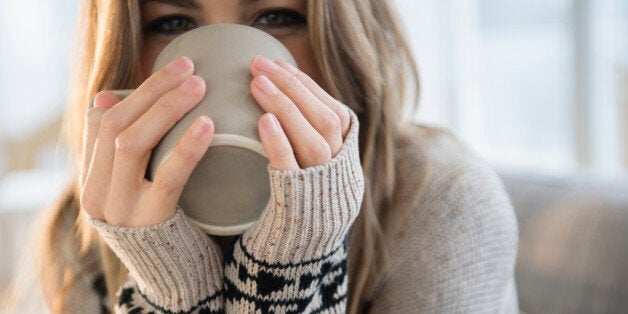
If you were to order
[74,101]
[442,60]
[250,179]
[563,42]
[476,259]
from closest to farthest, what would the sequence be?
[250,179]
[476,259]
[74,101]
[563,42]
[442,60]

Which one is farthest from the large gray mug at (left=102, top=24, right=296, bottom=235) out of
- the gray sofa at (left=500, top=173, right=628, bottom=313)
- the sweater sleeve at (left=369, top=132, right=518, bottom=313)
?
the gray sofa at (left=500, top=173, right=628, bottom=313)

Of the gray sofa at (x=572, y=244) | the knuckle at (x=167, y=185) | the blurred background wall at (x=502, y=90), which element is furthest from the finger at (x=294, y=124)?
the blurred background wall at (x=502, y=90)

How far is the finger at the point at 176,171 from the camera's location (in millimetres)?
538

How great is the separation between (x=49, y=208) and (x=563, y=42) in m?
2.45

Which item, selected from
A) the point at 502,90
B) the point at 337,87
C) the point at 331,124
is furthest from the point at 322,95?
the point at 502,90

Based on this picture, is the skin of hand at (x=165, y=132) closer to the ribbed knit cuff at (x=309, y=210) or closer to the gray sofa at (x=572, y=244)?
the ribbed knit cuff at (x=309, y=210)

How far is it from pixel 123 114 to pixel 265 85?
0.15m

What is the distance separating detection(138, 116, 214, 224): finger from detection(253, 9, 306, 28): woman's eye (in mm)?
278

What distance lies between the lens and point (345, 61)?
2.88 ft

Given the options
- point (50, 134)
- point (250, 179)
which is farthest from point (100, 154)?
point (50, 134)

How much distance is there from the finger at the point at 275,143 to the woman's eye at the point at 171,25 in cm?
30

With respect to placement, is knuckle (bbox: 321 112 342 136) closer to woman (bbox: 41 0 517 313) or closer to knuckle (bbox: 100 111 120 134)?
woman (bbox: 41 0 517 313)

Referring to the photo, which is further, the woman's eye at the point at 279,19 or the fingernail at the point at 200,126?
the woman's eye at the point at 279,19

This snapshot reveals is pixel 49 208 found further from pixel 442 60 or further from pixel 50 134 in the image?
pixel 442 60
